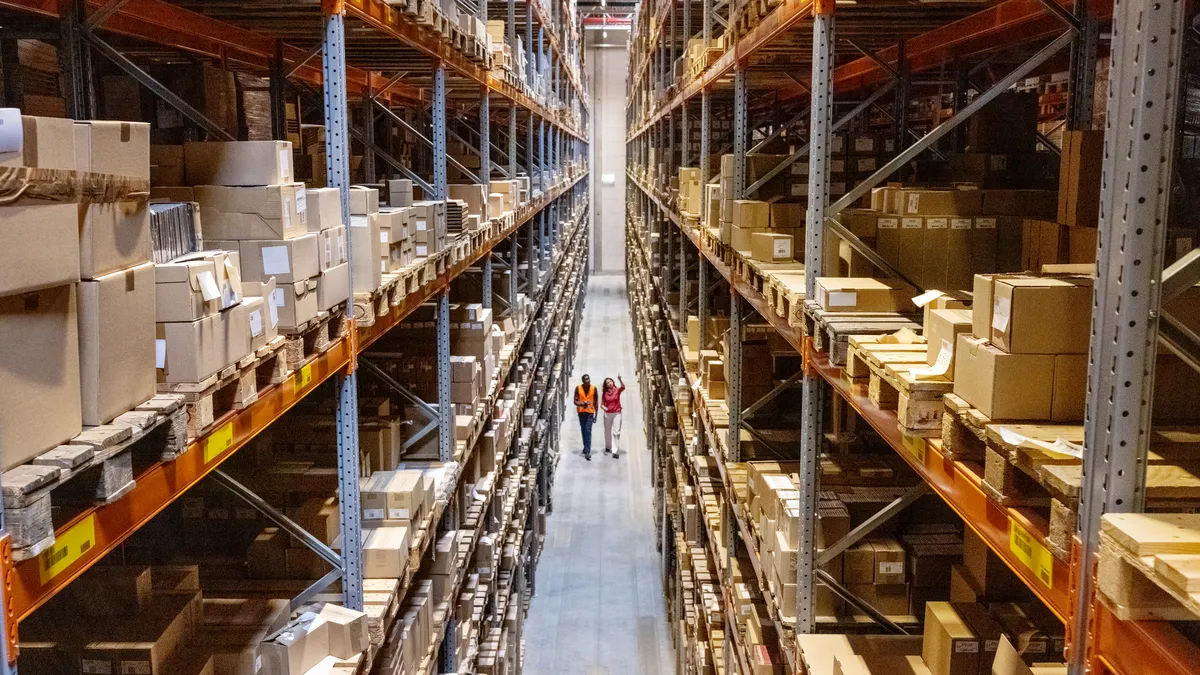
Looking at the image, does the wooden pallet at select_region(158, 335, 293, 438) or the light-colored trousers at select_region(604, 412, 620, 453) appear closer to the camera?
the wooden pallet at select_region(158, 335, 293, 438)

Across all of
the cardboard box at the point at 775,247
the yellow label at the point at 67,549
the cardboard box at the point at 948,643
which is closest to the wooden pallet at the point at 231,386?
the yellow label at the point at 67,549

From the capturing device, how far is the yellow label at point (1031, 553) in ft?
6.91

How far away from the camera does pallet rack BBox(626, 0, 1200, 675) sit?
70.4 inches

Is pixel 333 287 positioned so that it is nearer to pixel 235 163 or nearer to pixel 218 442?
pixel 235 163

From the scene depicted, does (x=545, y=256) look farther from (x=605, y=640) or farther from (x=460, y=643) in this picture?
(x=460, y=643)

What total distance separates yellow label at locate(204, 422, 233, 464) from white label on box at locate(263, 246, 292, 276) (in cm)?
73

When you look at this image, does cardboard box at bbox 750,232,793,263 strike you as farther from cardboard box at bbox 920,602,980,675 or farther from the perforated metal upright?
cardboard box at bbox 920,602,980,675

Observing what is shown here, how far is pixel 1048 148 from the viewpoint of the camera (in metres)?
5.16

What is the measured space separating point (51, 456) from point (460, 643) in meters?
5.39

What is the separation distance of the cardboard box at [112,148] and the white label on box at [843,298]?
100 inches

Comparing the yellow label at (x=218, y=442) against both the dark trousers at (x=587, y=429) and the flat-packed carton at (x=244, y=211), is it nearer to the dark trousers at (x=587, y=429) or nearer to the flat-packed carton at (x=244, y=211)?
the flat-packed carton at (x=244, y=211)

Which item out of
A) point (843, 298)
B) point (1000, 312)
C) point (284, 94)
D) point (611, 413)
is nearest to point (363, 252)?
point (284, 94)

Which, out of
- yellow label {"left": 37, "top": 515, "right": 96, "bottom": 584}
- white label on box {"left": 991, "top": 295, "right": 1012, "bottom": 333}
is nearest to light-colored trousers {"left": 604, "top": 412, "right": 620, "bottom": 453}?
white label on box {"left": 991, "top": 295, "right": 1012, "bottom": 333}

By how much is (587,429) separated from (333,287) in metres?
11.8
